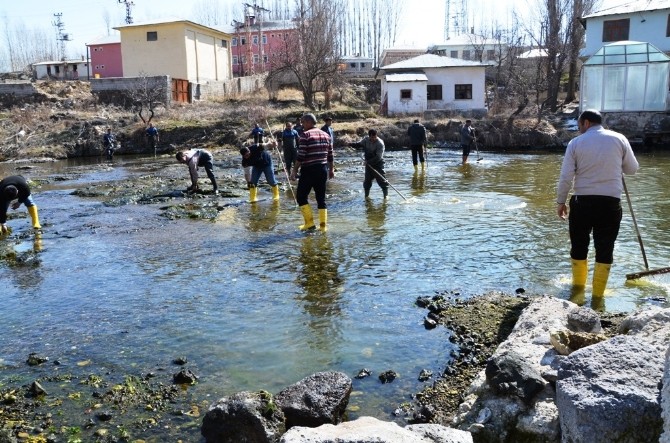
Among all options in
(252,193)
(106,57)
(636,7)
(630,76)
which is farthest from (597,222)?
(106,57)

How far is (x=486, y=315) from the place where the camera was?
6039mm

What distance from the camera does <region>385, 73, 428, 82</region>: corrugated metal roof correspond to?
4109 centimetres

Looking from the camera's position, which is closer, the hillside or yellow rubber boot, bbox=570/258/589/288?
yellow rubber boot, bbox=570/258/589/288

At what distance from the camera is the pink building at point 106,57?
185 feet

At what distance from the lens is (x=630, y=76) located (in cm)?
3284

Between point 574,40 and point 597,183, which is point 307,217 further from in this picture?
point 574,40

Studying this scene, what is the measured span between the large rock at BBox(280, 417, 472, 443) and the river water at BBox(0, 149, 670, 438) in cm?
101

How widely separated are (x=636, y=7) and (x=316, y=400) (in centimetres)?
4135

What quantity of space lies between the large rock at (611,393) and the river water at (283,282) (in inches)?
58.9

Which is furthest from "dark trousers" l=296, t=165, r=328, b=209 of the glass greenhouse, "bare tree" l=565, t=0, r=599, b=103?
"bare tree" l=565, t=0, r=599, b=103

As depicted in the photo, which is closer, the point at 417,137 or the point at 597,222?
the point at 597,222

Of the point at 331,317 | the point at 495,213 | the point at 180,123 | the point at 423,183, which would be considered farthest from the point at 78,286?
the point at 180,123

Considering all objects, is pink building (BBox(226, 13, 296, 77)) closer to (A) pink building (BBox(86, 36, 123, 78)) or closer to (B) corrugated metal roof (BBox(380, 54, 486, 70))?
(A) pink building (BBox(86, 36, 123, 78))

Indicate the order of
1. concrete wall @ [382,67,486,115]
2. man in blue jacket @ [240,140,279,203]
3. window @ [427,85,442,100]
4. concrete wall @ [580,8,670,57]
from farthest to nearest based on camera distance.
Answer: window @ [427,85,442,100] < concrete wall @ [382,67,486,115] < concrete wall @ [580,8,670,57] < man in blue jacket @ [240,140,279,203]
